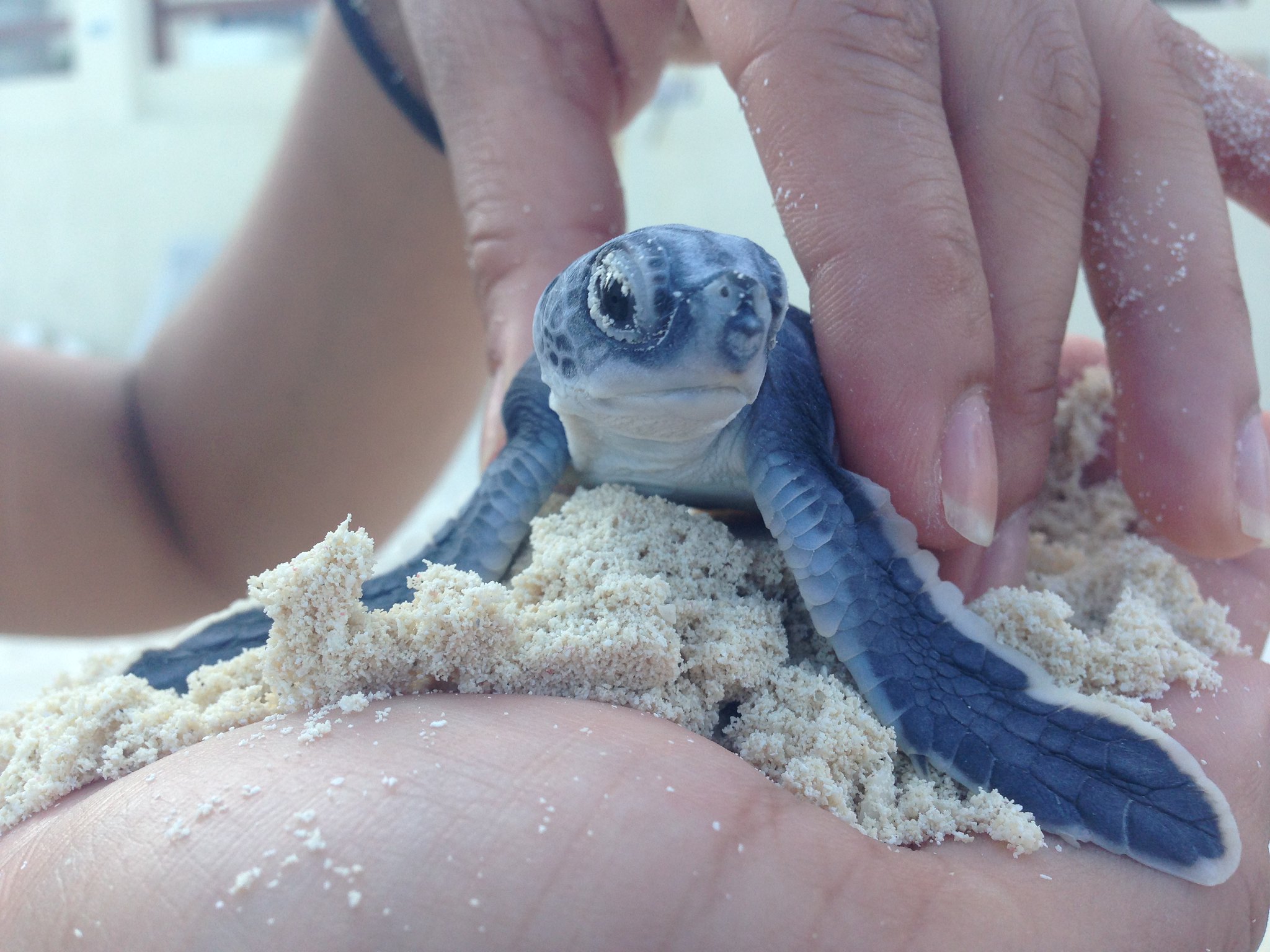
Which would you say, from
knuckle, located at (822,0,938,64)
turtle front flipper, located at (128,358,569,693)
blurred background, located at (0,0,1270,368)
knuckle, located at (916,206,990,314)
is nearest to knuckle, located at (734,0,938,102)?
knuckle, located at (822,0,938,64)

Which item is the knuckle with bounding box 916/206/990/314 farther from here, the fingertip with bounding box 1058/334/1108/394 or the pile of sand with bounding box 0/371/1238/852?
the fingertip with bounding box 1058/334/1108/394

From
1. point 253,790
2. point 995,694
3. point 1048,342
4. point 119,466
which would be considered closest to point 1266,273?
point 1048,342

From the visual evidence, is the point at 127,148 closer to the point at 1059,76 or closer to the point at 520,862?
the point at 1059,76

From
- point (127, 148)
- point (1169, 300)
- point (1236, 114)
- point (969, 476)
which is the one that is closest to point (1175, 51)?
point (1236, 114)

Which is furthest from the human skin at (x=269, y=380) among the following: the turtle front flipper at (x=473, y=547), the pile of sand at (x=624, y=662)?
the pile of sand at (x=624, y=662)

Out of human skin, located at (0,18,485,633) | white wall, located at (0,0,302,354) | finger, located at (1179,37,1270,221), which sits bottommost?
white wall, located at (0,0,302,354)

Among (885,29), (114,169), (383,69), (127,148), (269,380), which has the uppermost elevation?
(885,29)

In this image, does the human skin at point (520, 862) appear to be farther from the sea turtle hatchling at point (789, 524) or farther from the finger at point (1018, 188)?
the finger at point (1018, 188)
